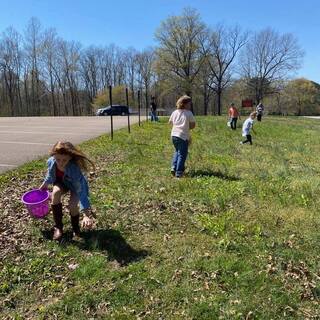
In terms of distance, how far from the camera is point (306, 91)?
310 feet

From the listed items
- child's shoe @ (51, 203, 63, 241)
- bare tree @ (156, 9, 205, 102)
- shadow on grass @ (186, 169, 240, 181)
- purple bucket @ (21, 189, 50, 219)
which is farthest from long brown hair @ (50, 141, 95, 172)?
bare tree @ (156, 9, 205, 102)

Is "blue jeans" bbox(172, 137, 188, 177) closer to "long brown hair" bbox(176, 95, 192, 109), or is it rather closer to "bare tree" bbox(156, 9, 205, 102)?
"long brown hair" bbox(176, 95, 192, 109)

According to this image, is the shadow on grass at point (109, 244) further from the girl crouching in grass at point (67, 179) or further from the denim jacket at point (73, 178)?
the denim jacket at point (73, 178)

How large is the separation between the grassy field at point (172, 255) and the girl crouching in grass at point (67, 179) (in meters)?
0.33

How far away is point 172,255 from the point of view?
14.7ft

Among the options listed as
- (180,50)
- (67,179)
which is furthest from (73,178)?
(180,50)

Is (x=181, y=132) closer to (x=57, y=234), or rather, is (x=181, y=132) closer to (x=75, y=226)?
(x=75, y=226)

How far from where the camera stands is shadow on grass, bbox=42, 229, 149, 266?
4.43 meters

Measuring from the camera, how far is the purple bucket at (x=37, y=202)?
4.98m

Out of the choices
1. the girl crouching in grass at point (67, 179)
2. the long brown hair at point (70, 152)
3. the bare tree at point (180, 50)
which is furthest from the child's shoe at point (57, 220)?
the bare tree at point (180, 50)

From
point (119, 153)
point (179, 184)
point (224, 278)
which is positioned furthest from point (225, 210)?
point (119, 153)

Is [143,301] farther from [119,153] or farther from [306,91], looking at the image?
[306,91]

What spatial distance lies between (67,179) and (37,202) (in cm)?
51

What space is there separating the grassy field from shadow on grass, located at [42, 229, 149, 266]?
0.01m
